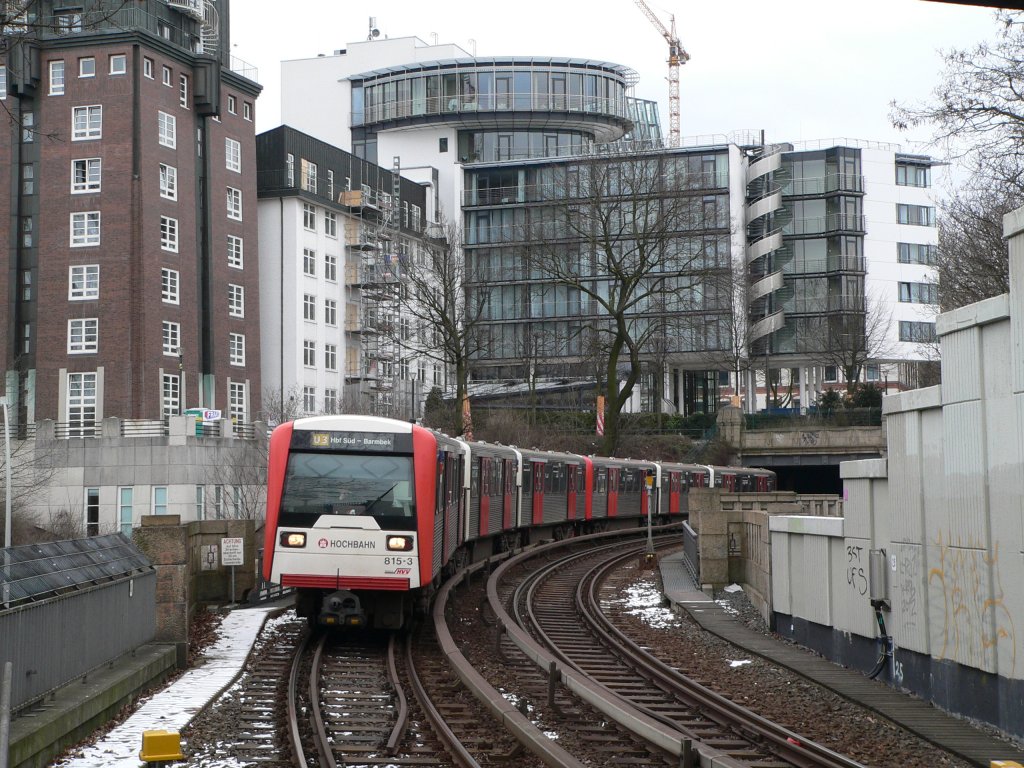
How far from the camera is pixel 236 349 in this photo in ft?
196

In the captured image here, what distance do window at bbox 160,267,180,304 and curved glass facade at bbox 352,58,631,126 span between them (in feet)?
104

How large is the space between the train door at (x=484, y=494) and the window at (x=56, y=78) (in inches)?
1361

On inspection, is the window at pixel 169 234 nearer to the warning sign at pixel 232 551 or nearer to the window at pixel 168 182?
the window at pixel 168 182

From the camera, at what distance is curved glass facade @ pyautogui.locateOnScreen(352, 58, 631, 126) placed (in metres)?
83.1

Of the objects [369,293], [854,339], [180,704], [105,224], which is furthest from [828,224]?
[180,704]

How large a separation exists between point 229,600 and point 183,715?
31.7 ft

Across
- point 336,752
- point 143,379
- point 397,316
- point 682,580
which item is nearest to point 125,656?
point 336,752

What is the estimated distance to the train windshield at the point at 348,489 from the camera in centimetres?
1675

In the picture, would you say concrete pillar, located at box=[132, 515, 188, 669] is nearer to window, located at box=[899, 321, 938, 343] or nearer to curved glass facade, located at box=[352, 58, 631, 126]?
window, located at box=[899, 321, 938, 343]

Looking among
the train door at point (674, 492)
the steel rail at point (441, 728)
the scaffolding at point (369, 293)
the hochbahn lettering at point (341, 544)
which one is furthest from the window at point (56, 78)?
the steel rail at point (441, 728)

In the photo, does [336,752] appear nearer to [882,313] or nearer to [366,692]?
[366,692]

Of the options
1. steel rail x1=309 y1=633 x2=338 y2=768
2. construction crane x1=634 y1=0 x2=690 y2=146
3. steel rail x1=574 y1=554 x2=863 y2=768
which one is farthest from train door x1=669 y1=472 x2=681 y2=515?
construction crane x1=634 y1=0 x2=690 y2=146

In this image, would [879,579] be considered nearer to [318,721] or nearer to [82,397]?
[318,721]

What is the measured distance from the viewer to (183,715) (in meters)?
11.7
